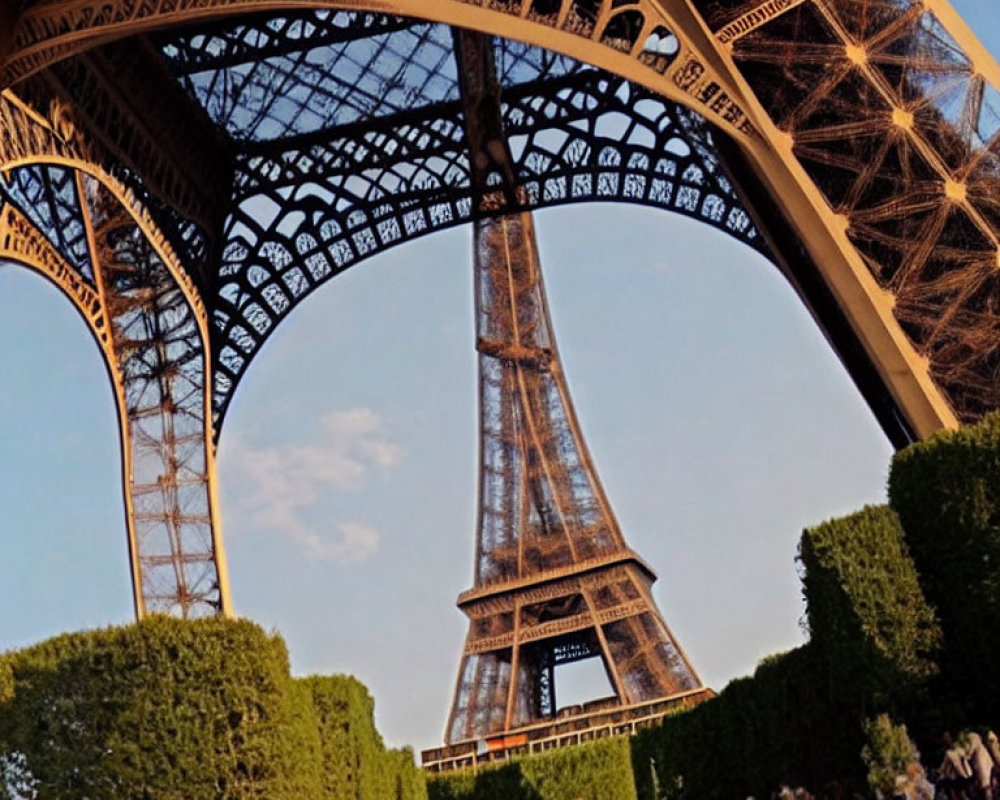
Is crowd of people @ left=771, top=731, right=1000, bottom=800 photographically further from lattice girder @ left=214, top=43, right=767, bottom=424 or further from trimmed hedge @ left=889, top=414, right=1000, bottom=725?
lattice girder @ left=214, top=43, right=767, bottom=424

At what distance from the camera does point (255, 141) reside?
2416cm

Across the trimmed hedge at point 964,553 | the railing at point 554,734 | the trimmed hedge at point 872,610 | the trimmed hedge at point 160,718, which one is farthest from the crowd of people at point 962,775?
the railing at point 554,734

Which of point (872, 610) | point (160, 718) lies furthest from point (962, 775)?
point (160, 718)

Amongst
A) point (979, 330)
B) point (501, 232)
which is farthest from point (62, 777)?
point (501, 232)

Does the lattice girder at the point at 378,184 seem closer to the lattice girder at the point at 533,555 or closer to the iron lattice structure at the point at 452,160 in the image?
the iron lattice structure at the point at 452,160

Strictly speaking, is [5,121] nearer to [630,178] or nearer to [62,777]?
[62,777]

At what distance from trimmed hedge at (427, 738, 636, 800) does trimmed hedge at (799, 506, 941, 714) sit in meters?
10.5

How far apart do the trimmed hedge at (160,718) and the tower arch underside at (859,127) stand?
6565 millimetres

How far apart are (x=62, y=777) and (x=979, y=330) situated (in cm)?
1002

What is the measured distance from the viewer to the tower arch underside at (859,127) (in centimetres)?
1395

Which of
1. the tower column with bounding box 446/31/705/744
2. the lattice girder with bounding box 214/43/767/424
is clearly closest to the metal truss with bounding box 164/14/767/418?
the lattice girder with bounding box 214/43/767/424

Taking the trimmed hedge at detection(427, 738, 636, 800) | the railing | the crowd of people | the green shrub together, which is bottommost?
the crowd of people

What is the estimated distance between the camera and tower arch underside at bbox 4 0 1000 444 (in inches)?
549

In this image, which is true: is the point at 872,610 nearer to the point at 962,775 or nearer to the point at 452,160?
the point at 962,775
